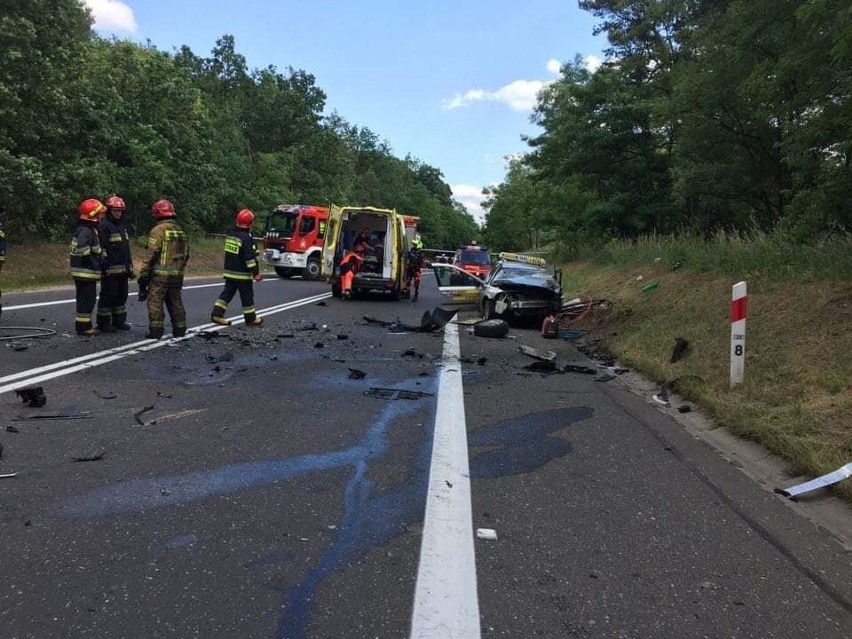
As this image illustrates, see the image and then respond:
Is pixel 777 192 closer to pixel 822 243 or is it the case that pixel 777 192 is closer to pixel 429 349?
pixel 822 243

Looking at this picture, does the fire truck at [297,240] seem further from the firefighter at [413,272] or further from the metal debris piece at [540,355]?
the metal debris piece at [540,355]

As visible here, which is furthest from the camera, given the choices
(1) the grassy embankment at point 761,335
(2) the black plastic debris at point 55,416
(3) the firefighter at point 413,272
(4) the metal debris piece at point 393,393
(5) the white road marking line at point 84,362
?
(3) the firefighter at point 413,272

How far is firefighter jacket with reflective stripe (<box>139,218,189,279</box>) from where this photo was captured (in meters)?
8.99

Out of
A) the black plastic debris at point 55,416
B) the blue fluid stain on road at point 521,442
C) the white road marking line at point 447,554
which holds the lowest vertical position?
the white road marking line at point 447,554

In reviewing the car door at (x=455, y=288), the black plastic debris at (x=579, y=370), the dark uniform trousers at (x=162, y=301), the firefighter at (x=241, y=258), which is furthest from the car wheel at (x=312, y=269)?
the black plastic debris at (x=579, y=370)

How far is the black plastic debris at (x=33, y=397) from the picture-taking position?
5.31m

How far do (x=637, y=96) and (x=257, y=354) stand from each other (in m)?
22.3

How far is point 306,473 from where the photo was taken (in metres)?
4.07

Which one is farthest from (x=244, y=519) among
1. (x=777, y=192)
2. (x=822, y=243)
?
(x=777, y=192)

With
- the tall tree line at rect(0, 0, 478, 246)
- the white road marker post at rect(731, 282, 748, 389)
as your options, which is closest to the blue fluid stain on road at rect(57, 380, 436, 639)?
the white road marker post at rect(731, 282, 748, 389)

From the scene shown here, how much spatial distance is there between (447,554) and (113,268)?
7.90 metres

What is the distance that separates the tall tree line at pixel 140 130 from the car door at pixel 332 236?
786 cm

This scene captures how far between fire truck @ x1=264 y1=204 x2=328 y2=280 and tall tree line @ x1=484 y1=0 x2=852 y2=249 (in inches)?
434

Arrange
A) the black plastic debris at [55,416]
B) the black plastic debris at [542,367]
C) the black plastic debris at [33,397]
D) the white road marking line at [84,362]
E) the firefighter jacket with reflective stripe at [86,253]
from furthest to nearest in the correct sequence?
the firefighter jacket with reflective stripe at [86,253], the black plastic debris at [542,367], the white road marking line at [84,362], the black plastic debris at [33,397], the black plastic debris at [55,416]
